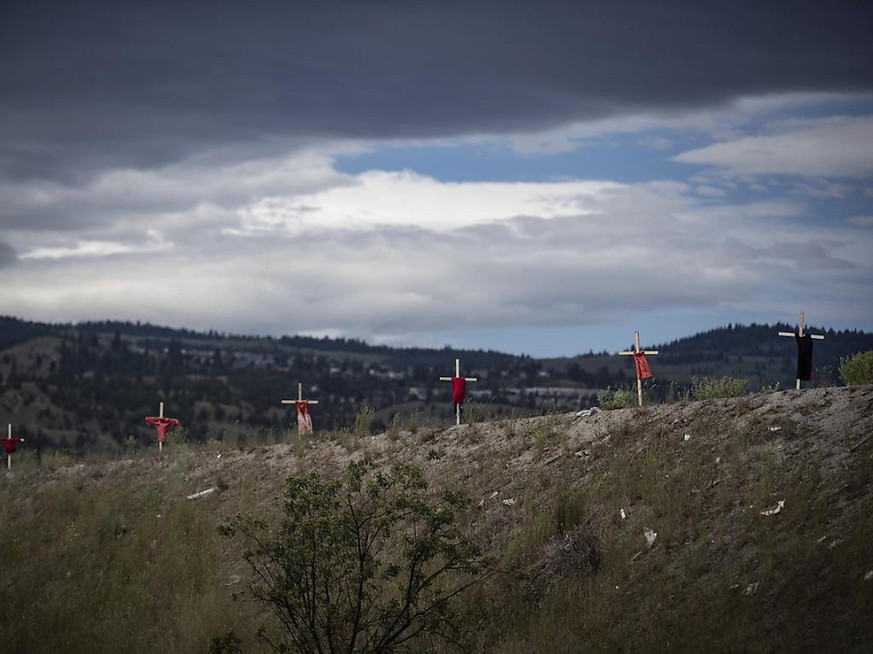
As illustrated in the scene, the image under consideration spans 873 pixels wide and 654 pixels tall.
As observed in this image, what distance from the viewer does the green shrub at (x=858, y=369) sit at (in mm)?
23156

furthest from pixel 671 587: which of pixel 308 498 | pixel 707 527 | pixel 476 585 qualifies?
pixel 308 498

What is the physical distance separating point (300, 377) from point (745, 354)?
66731mm

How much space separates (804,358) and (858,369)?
102cm

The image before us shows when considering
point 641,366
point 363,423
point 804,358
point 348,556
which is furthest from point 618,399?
point 348,556

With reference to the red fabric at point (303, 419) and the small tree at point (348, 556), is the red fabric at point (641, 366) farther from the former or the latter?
the red fabric at point (303, 419)

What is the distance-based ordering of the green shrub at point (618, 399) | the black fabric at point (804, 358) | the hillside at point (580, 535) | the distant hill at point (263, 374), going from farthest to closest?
the distant hill at point (263, 374) < the green shrub at point (618, 399) < the black fabric at point (804, 358) < the hillside at point (580, 535)

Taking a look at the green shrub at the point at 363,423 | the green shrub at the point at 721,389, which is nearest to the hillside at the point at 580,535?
the green shrub at the point at 363,423

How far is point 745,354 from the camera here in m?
98.9

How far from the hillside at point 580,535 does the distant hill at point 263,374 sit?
36.8 metres

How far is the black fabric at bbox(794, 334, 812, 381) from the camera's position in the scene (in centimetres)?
2303

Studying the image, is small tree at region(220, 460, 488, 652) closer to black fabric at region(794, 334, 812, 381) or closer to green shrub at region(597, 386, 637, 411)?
green shrub at region(597, 386, 637, 411)

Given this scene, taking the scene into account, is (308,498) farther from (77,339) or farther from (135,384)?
(77,339)

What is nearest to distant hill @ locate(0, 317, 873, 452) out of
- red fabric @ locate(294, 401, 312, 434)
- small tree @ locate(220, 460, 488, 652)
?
red fabric @ locate(294, 401, 312, 434)

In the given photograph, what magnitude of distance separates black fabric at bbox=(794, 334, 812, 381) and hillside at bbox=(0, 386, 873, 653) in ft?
5.71
